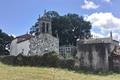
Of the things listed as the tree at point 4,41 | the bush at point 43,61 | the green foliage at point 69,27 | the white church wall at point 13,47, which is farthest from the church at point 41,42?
the bush at point 43,61

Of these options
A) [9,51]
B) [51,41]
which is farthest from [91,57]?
[9,51]

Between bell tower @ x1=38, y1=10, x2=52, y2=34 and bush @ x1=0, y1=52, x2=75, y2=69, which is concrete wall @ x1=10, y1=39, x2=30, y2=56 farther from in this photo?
bush @ x1=0, y1=52, x2=75, y2=69

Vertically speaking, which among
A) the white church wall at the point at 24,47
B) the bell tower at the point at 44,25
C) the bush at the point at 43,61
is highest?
the bell tower at the point at 44,25

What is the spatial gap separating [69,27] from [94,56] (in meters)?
32.8

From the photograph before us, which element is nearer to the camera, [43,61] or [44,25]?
[43,61]

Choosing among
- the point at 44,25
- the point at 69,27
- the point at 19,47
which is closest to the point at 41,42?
the point at 44,25

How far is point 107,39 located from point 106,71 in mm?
6393

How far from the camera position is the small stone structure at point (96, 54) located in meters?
50.5

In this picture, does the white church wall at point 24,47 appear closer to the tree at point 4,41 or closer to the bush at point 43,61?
the tree at point 4,41

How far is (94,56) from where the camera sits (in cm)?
5125

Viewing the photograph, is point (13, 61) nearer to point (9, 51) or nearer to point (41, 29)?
point (41, 29)

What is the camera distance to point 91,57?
51469 mm

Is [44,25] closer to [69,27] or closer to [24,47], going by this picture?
[24,47]

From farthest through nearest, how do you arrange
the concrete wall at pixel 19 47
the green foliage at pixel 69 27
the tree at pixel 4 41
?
1. the green foliage at pixel 69 27
2. the tree at pixel 4 41
3. the concrete wall at pixel 19 47
